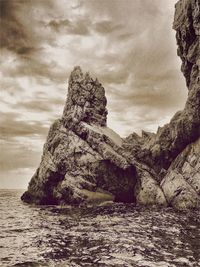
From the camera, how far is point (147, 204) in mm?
46375

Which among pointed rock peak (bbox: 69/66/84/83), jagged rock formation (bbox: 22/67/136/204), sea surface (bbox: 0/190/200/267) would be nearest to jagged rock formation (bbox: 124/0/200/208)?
jagged rock formation (bbox: 22/67/136/204)

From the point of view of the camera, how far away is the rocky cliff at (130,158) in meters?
44.1

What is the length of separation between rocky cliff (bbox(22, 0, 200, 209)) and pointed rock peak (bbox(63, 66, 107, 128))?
0.85 feet

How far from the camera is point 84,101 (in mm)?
63188

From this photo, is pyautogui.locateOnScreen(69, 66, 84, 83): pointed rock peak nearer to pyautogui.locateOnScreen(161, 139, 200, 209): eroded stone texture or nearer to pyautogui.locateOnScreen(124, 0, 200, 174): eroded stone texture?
pyautogui.locateOnScreen(124, 0, 200, 174): eroded stone texture

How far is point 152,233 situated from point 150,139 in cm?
3965

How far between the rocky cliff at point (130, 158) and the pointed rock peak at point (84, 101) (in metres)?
0.26

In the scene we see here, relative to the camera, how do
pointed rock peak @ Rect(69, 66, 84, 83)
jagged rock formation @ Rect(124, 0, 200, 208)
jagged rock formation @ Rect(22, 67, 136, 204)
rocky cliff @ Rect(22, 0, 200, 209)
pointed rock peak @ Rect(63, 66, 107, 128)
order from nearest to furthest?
1. jagged rock formation @ Rect(124, 0, 200, 208)
2. rocky cliff @ Rect(22, 0, 200, 209)
3. jagged rock formation @ Rect(22, 67, 136, 204)
4. pointed rock peak @ Rect(63, 66, 107, 128)
5. pointed rock peak @ Rect(69, 66, 84, 83)

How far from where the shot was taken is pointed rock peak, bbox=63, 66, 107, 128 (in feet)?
199

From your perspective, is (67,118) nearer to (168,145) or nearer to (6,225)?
(168,145)

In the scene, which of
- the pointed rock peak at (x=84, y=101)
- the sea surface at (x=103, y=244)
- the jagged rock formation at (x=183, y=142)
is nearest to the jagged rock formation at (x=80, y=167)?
the pointed rock peak at (x=84, y=101)

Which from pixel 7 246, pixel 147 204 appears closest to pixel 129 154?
pixel 147 204

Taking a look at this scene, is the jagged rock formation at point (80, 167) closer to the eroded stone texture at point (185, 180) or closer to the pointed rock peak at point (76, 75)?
the pointed rock peak at point (76, 75)

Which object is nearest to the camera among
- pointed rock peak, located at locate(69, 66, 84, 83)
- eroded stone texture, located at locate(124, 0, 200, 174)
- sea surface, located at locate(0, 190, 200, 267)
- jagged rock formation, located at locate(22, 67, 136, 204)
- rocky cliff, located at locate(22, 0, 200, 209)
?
sea surface, located at locate(0, 190, 200, 267)
